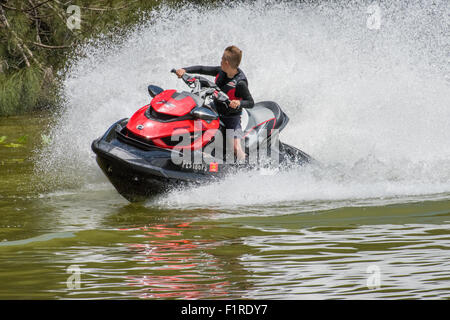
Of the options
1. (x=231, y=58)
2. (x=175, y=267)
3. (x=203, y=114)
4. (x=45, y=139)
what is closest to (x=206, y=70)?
(x=231, y=58)

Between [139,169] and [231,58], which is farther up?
[231,58]

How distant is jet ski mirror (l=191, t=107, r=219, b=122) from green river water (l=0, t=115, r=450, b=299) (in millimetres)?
794

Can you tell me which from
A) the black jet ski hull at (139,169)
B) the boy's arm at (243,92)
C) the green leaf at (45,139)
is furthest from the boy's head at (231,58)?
the green leaf at (45,139)

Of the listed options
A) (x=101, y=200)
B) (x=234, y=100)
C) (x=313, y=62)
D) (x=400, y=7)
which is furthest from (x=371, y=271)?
(x=400, y=7)

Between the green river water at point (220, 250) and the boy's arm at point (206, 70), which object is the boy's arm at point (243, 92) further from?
the green river water at point (220, 250)

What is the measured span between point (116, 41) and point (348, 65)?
4242 mm

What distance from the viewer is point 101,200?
677 centimetres

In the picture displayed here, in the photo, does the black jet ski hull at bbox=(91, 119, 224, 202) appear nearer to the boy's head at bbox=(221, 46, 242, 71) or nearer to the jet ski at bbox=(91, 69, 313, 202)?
the jet ski at bbox=(91, 69, 313, 202)

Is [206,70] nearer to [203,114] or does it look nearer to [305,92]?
[203,114]

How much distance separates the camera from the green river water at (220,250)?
397cm

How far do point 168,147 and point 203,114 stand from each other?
1.39 feet

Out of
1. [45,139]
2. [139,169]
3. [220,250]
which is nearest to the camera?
[220,250]

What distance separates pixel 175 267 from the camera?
14.4ft

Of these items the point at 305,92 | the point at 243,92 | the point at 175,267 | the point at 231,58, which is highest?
the point at 231,58
